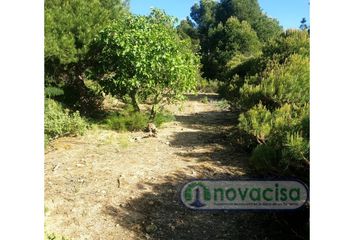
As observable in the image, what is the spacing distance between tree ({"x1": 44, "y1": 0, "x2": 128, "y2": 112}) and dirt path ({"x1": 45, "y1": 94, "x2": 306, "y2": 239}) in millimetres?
2000

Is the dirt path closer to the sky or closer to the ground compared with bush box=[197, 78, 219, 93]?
closer to the ground

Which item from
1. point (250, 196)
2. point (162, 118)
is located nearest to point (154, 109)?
point (162, 118)

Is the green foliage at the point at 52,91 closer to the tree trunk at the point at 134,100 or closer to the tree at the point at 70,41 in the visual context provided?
the tree at the point at 70,41

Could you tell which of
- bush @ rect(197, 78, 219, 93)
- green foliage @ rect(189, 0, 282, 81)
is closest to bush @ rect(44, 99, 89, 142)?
green foliage @ rect(189, 0, 282, 81)

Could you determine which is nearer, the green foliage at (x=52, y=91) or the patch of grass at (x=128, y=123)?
the patch of grass at (x=128, y=123)

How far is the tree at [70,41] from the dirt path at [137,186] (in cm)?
200

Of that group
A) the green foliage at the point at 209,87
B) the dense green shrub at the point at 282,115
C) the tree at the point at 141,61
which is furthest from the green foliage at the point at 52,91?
the green foliage at the point at 209,87

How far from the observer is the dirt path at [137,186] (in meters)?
4.34

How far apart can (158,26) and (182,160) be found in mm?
3645

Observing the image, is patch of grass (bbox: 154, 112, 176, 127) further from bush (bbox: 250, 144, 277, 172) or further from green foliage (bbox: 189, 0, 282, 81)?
bush (bbox: 250, 144, 277, 172)

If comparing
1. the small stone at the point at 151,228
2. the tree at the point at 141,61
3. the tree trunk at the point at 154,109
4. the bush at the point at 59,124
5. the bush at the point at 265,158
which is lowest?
the small stone at the point at 151,228

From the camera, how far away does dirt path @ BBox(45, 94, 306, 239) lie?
4.34m
